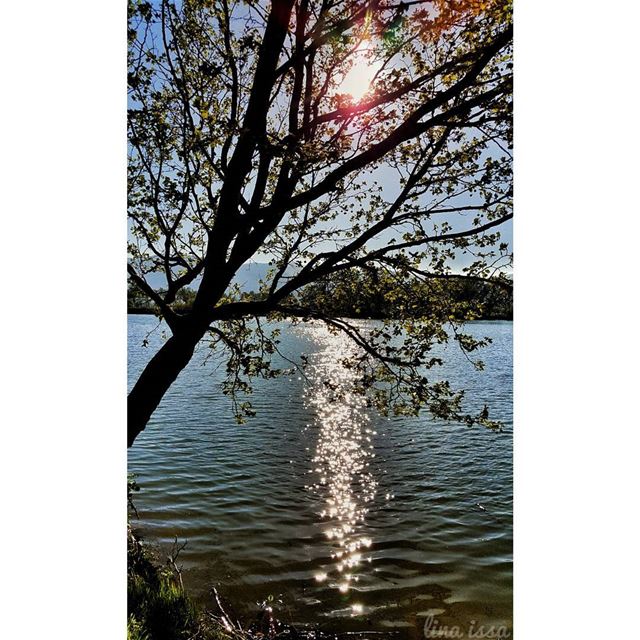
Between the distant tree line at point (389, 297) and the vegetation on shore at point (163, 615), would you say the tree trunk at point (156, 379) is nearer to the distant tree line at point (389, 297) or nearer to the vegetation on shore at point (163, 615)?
the distant tree line at point (389, 297)

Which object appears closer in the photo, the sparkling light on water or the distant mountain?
the distant mountain

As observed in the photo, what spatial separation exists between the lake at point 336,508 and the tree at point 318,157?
51 centimetres

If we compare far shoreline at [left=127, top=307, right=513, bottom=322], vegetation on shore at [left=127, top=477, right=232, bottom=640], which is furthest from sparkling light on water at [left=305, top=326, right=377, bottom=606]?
vegetation on shore at [left=127, top=477, right=232, bottom=640]

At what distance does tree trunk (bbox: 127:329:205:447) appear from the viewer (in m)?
3.02

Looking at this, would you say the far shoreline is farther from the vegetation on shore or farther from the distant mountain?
the vegetation on shore

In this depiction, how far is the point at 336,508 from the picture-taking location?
6805 mm

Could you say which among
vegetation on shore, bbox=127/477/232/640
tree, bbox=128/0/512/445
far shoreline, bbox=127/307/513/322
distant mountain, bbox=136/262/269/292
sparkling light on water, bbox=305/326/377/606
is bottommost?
sparkling light on water, bbox=305/326/377/606

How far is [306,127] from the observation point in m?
2.78

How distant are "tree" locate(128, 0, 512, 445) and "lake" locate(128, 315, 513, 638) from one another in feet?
1.68
